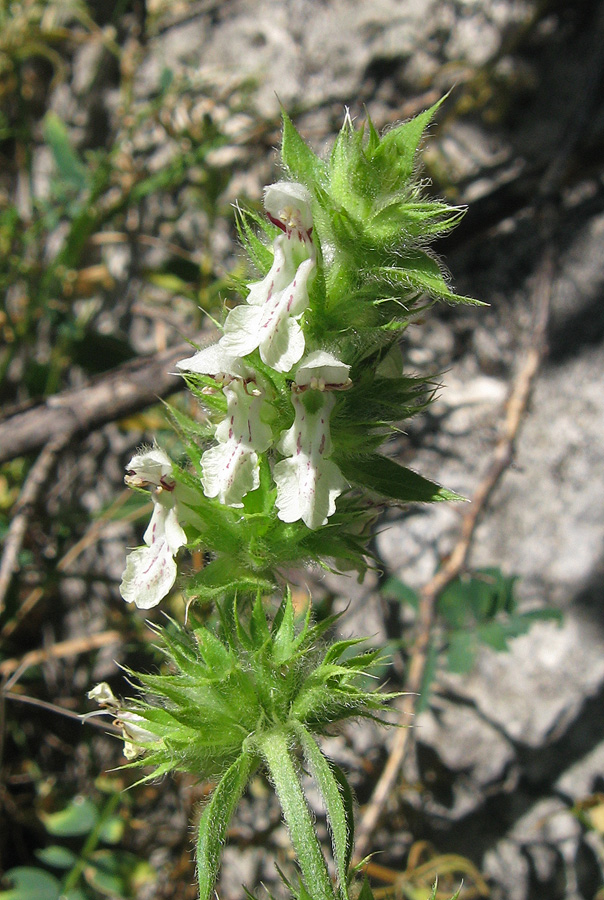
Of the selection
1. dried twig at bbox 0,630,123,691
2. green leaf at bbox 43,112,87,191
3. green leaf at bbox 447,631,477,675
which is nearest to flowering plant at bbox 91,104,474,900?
green leaf at bbox 447,631,477,675

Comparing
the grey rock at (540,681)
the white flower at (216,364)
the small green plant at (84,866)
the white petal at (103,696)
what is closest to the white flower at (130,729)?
the white petal at (103,696)

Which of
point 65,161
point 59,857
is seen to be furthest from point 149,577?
point 65,161

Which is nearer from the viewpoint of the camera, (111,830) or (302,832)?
(302,832)

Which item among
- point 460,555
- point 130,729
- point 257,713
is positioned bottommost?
point 460,555

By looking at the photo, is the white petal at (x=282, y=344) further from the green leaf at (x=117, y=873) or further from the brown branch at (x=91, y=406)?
the green leaf at (x=117, y=873)

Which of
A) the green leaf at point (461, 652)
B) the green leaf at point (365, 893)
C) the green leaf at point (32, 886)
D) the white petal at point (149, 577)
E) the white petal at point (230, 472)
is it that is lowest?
the green leaf at point (32, 886)

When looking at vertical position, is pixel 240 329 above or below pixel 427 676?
above

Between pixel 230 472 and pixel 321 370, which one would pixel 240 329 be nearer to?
pixel 321 370
